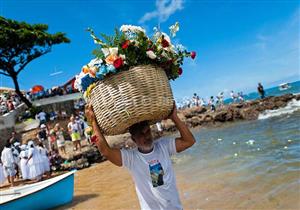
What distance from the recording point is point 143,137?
318 cm

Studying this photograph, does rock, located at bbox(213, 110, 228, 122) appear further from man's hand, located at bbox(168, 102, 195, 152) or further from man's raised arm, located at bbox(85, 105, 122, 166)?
man's raised arm, located at bbox(85, 105, 122, 166)

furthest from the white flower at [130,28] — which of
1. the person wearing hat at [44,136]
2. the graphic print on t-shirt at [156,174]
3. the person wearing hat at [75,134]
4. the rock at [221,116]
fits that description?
the rock at [221,116]

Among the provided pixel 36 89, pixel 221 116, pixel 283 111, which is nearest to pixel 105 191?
pixel 221 116

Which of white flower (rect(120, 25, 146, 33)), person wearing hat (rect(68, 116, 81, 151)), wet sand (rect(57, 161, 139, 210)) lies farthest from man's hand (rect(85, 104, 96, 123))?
person wearing hat (rect(68, 116, 81, 151))

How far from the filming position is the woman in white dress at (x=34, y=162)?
13.4 m

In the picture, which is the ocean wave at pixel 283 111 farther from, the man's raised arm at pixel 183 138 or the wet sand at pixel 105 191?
the man's raised arm at pixel 183 138

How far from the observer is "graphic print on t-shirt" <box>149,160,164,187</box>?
3.10 meters

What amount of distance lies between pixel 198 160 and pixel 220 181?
4.31 m

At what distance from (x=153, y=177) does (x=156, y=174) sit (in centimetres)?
4

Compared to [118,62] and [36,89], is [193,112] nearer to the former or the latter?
[36,89]

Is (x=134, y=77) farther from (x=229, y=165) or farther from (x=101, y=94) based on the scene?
(x=229, y=165)

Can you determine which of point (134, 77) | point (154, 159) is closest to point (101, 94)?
point (134, 77)

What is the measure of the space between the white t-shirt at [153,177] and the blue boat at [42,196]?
7.12 metres

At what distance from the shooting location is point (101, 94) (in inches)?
121
